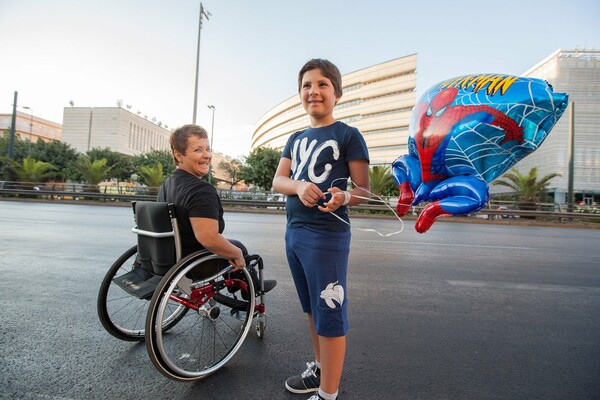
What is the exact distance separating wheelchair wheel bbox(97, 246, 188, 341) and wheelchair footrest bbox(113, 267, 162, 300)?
13 cm

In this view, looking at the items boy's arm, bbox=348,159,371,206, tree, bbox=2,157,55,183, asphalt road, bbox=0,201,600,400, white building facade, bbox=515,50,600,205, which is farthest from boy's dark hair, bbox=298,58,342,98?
tree, bbox=2,157,55,183

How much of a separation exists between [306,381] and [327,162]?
121cm

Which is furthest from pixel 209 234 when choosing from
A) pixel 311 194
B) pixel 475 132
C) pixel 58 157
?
pixel 58 157

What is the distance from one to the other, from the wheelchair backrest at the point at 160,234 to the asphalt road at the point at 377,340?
2.18ft

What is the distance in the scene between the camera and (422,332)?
8.17ft

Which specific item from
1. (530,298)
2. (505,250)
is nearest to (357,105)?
(505,250)

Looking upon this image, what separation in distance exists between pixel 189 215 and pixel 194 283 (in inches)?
A: 16.2

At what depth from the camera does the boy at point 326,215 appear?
145cm

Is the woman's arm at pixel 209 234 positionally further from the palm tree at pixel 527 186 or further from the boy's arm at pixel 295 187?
the palm tree at pixel 527 186

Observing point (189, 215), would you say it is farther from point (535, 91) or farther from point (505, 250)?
point (505, 250)

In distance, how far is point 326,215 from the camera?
148cm

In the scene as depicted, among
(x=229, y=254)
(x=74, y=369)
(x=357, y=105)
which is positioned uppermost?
(x=357, y=105)

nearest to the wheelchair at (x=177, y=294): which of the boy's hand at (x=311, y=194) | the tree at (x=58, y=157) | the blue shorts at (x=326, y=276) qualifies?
the blue shorts at (x=326, y=276)

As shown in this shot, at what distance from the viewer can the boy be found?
1449 mm
